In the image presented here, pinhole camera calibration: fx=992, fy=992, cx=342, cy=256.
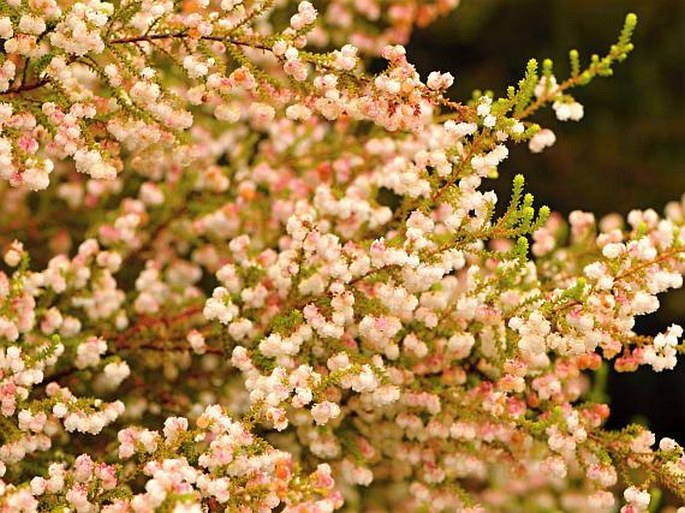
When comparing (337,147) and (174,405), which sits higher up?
(337,147)

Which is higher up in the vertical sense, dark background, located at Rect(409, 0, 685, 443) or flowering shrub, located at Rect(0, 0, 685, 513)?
dark background, located at Rect(409, 0, 685, 443)

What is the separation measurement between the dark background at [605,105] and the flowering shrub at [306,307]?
1094 mm

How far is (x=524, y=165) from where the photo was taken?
255cm

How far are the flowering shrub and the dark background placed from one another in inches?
43.1

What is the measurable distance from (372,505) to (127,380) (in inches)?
21.1

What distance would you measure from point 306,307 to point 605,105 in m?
1.87

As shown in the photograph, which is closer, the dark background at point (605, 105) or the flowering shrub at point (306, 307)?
the flowering shrub at point (306, 307)

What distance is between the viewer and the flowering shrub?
100 cm

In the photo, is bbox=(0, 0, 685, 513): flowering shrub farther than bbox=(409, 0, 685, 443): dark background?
No

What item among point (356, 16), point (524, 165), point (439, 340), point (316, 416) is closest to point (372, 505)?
point (439, 340)

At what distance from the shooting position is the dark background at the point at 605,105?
248 centimetres

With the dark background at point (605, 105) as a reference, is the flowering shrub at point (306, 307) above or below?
below

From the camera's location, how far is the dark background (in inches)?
97.6

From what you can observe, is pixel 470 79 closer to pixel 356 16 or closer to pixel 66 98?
pixel 356 16
